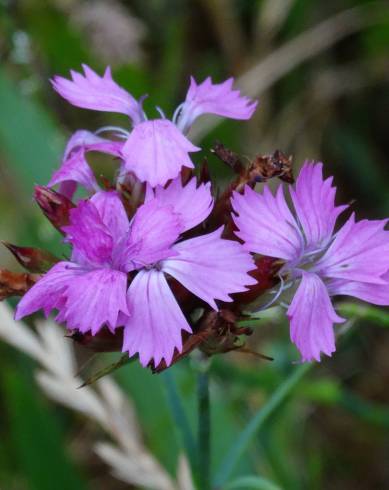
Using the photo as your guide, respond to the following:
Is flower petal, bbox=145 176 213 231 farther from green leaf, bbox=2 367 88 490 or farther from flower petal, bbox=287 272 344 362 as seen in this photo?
green leaf, bbox=2 367 88 490

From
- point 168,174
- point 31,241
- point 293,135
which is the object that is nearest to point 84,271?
point 168,174

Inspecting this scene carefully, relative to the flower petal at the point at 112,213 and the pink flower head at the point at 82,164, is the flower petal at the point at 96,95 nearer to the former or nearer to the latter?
the pink flower head at the point at 82,164

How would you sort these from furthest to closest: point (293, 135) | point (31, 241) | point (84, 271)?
1. point (293, 135)
2. point (31, 241)
3. point (84, 271)

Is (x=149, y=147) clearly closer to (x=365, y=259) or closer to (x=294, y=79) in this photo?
(x=365, y=259)

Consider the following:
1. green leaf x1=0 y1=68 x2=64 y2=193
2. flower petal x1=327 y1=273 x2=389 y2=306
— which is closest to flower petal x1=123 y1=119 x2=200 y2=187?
flower petal x1=327 y1=273 x2=389 y2=306

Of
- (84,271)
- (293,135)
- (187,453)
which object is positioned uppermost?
(293,135)

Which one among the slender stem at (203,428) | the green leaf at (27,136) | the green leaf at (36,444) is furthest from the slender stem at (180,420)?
the green leaf at (27,136)

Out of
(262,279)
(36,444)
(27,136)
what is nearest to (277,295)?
(262,279)
